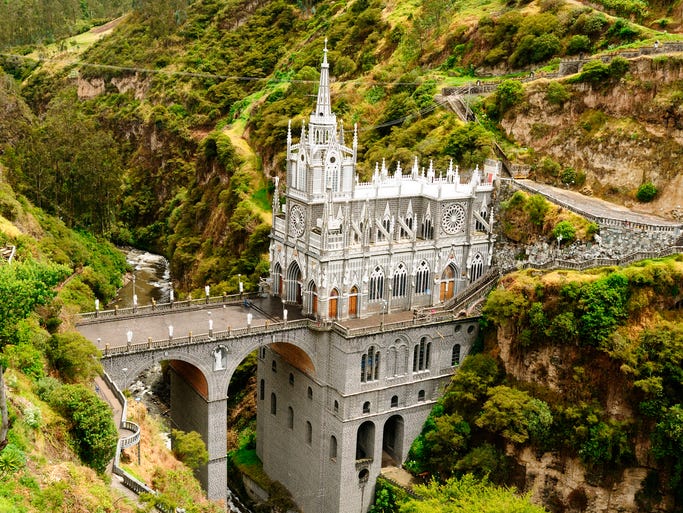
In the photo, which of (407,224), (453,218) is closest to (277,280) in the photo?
(407,224)

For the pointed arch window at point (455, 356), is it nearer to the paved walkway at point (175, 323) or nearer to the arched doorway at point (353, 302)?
the arched doorway at point (353, 302)

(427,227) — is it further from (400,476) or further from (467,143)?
(400,476)

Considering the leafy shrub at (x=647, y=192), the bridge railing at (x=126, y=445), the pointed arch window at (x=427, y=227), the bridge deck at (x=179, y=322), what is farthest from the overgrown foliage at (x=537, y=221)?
the bridge railing at (x=126, y=445)

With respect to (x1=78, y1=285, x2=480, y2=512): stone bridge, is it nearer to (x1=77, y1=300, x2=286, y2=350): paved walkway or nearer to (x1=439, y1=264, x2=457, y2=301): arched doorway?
(x1=77, y1=300, x2=286, y2=350): paved walkway

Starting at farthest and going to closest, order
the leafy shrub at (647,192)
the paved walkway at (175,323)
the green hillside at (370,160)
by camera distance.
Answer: the leafy shrub at (647,192)
the paved walkway at (175,323)
the green hillside at (370,160)

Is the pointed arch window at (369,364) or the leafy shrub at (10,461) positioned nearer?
the leafy shrub at (10,461)

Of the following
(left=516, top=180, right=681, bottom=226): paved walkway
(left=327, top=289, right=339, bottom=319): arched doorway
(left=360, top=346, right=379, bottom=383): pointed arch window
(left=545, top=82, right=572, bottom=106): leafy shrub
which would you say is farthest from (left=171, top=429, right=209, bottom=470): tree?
(left=545, top=82, right=572, bottom=106): leafy shrub
